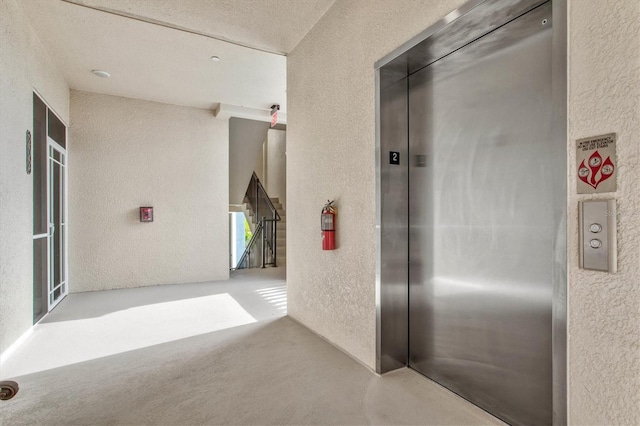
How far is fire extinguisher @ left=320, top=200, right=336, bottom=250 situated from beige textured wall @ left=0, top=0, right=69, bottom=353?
2620mm

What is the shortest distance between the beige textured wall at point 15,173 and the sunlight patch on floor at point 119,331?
22 centimetres

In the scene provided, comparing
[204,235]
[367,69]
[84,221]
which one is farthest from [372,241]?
[84,221]

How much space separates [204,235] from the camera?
604 cm

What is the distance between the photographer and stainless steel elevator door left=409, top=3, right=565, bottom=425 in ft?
5.72

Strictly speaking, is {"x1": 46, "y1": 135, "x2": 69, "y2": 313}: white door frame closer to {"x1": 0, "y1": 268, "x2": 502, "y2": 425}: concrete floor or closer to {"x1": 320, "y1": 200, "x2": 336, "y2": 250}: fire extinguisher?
{"x1": 0, "y1": 268, "x2": 502, "y2": 425}: concrete floor

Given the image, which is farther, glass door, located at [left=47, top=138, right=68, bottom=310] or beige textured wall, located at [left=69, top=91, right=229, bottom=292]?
beige textured wall, located at [left=69, top=91, right=229, bottom=292]

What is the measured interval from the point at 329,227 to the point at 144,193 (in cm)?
404

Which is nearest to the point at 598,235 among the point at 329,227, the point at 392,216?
the point at 392,216

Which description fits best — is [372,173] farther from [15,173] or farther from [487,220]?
[15,173]

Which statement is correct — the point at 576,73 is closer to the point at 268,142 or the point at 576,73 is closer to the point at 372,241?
the point at 372,241

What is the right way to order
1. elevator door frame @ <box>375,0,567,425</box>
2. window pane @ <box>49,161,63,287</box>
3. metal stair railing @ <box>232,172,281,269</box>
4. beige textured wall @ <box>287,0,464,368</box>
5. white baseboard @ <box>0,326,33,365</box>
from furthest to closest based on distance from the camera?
1. metal stair railing @ <box>232,172,281,269</box>
2. window pane @ <box>49,161,63,287</box>
3. white baseboard @ <box>0,326,33,365</box>
4. beige textured wall @ <box>287,0,464,368</box>
5. elevator door frame @ <box>375,0,567,425</box>

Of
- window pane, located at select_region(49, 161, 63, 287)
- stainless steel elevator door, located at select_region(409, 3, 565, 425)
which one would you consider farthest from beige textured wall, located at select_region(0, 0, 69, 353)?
stainless steel elevator door, located at select_region(409, 3, 565, 425)

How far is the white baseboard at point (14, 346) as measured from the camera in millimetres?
2739

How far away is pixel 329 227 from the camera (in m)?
2.92
